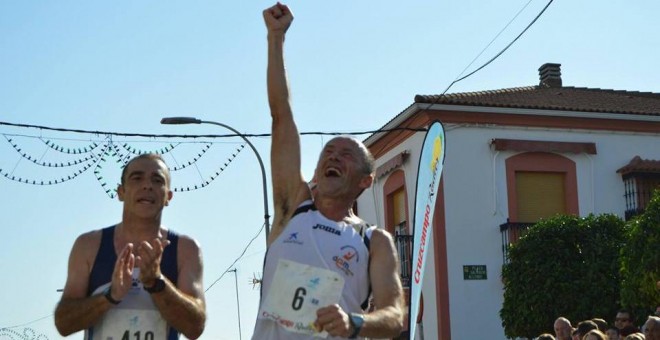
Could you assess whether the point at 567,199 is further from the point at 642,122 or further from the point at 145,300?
the point at 145,300

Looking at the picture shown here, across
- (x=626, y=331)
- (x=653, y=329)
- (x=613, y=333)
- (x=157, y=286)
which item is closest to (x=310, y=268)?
(x=157, y=286)

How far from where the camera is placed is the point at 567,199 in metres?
23.1

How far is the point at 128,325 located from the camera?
160 inches

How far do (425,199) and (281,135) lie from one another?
18.7ft

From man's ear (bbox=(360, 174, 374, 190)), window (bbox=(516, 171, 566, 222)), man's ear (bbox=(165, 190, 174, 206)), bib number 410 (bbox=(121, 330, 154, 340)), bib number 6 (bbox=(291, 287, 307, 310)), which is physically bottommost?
bib number 410 (bbox=(121, 330, 154, 340))

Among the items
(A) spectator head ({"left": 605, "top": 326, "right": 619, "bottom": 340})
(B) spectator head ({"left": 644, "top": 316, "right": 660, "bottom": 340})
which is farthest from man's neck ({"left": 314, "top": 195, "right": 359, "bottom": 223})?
(A) spectator head ({"left": 605, "top": 326, "right": 619, "bottom": 340})

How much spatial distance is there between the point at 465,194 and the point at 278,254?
18520mm

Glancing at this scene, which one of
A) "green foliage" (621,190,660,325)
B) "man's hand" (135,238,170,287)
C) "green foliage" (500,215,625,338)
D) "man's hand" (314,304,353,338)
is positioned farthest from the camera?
"green foliage" (500,215,625,338)

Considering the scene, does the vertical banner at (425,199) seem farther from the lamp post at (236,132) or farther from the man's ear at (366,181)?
the lamp post at (236,132)

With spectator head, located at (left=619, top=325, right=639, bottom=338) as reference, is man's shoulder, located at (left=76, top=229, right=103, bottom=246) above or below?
Result: above

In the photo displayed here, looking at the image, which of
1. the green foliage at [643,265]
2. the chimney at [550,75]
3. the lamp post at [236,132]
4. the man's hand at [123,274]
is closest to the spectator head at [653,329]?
the green foliage at [643,265]

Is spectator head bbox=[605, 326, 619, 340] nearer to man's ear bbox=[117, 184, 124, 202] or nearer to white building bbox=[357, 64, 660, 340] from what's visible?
man's ear bbox=[117, 184, 124, 202]

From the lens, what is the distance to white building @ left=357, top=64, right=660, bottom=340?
2209 centimetres

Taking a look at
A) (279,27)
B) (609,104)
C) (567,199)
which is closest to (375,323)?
(279,27)
